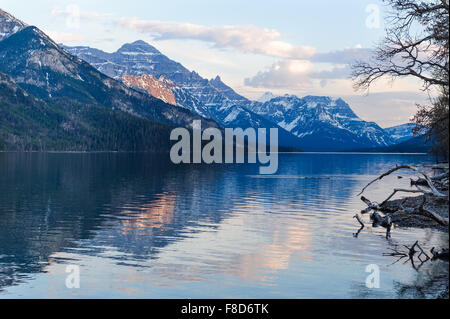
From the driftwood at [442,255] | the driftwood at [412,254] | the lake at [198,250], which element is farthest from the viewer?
the driftwood at [442,255]

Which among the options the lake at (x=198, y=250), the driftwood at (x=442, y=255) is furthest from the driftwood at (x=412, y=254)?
the lake at (x=198, y=250)

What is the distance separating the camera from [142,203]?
8069 cm

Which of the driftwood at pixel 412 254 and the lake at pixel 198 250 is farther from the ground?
the driftwood at pixel 412 254

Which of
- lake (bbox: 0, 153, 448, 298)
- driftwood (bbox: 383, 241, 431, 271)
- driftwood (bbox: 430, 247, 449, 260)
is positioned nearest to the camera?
lake (bbox: 0, 153, 448, 298)

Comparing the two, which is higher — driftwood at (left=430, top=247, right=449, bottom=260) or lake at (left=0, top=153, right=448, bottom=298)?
driftwood at (left=430, top=247, right=449, bottom=260)

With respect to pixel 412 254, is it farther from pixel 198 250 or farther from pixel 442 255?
pixel 198 250

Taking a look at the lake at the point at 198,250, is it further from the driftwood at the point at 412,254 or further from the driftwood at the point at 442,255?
the driftwood at the point at 442,255

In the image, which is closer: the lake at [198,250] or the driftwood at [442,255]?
the lake at [198,250]

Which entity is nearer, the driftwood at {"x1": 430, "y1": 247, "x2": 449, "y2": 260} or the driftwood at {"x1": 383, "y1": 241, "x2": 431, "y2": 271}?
the driftwood at {"x1": 383, "y1": 241, "x2": 431, "y2": 271}

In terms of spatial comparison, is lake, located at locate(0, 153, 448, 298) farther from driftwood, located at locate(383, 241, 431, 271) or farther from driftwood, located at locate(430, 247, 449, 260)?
driftwood, located at locate(430, 247, 449, 260)

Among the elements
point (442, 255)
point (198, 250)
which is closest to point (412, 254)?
point (442, 255)

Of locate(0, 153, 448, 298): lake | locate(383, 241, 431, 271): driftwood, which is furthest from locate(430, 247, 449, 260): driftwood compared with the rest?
locate(0, 153, 448, 298): lake

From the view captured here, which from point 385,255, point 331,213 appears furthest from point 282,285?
point 331,213

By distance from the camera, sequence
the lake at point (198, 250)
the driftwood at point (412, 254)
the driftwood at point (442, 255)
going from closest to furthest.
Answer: the lake at point (198, 250), the driftwood at point (412, 254), the driftwood at point (442, 255)
